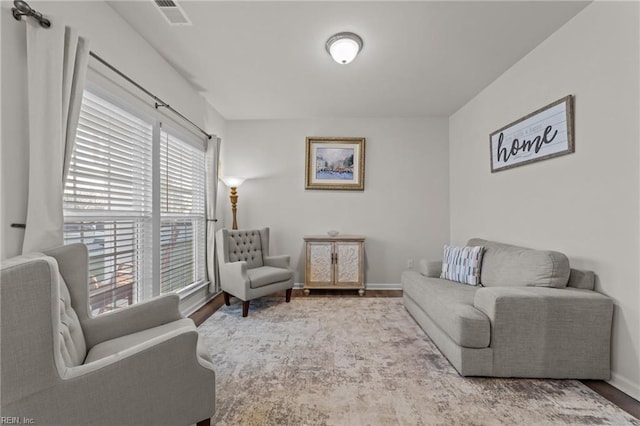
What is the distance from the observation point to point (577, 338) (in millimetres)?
1879

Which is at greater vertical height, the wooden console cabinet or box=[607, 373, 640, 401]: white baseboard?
the wooden console cabinet

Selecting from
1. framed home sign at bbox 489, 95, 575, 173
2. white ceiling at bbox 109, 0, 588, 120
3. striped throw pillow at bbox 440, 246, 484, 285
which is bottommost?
striped throw pillow at bbox 440, 246, 484, 285

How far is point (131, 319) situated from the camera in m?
1.70

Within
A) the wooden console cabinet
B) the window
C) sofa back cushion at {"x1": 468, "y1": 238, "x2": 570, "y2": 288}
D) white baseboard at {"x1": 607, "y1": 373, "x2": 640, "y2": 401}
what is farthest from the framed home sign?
the window

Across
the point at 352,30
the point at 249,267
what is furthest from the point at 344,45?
the point at 249,267

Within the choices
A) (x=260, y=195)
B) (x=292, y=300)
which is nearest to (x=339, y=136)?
(x=260, y=195)

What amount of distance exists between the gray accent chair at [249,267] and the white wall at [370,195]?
21.2 inches

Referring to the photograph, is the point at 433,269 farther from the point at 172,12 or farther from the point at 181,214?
the point at 172,12

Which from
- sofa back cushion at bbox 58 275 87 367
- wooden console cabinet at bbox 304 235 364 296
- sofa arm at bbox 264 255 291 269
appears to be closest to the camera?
sofa back cushion at bbox 58 275 87 367

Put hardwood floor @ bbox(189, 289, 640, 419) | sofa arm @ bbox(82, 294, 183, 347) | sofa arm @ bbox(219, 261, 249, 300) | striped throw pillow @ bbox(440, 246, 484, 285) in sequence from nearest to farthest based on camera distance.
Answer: sofa arm @ bbox(82, 294, 183, 347) < hardwood floor @ bbox(189, 289, 640, 419) < striped throw pillow @ bbox(440, 246, 484, 285) < sofa arm @ bbox(219, 261, 249, 300)

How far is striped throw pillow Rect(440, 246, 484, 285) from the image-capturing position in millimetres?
2807

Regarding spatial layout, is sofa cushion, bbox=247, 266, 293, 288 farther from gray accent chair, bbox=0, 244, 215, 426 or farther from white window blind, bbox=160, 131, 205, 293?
gray accent chair, bbox=0, 244, 215, 426

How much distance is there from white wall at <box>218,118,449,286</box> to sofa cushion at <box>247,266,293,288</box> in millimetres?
792

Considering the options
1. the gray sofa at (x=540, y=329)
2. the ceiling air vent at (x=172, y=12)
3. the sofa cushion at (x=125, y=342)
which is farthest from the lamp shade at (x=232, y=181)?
the gray sofa at (x=540, y=329)
